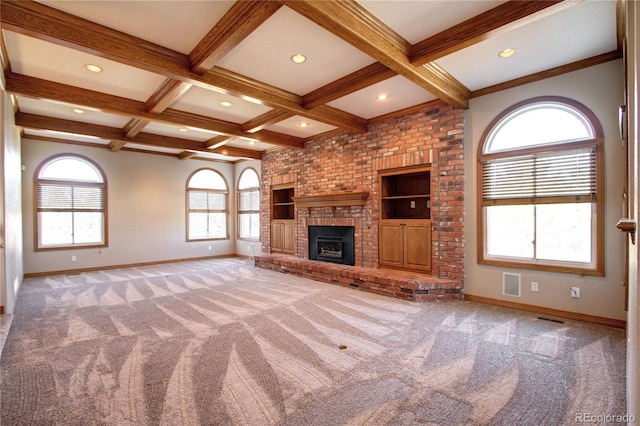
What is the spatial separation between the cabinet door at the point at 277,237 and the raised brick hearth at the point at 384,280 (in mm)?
1334

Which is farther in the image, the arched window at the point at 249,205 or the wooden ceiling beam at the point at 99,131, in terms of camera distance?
the arched window at the point at 249,205

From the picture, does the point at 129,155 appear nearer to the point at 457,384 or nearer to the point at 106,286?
the point at 106,286

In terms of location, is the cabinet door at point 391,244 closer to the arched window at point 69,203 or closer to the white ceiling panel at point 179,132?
the white ceiling panel at point 179,132

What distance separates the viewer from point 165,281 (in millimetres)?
5953

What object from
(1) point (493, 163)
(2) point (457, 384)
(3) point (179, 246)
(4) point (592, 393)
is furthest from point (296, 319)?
(3) point (179, 246)

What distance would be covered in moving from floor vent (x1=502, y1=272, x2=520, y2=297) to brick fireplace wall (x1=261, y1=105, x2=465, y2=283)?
21.7 inches

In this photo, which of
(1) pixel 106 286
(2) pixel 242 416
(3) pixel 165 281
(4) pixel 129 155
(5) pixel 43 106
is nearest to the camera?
(2) pixel 242 416

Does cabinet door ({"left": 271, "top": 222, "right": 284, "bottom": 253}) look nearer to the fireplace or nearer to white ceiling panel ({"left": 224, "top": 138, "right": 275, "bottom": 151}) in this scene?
the fireplace

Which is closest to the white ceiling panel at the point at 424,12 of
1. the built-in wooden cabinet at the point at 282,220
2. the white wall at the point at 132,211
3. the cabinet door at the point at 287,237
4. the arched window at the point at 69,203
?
the built-in wooden cabinet at the point at 282,220

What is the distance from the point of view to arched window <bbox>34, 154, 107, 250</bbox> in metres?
6.67

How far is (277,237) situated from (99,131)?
437cm

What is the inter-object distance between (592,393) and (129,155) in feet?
30.0

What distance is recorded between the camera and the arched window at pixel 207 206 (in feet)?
29.1

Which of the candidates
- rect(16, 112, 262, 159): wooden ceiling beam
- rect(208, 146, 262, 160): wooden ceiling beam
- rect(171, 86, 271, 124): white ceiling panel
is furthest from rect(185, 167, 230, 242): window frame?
rect(171, 86, 271, 124): white ceiling panel
